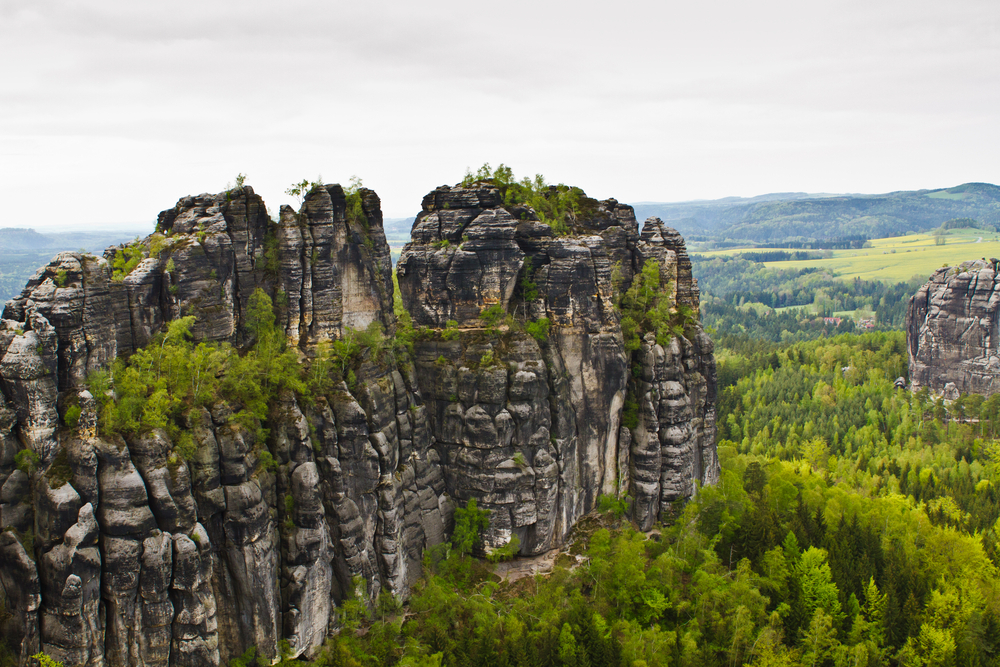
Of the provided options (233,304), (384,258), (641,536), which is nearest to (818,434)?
(641,536)

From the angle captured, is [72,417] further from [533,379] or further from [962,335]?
[962,335]

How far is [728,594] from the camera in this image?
48.1 metres

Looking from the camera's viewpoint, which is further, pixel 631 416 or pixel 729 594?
pixel 631 416

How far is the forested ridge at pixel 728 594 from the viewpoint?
1702 inches

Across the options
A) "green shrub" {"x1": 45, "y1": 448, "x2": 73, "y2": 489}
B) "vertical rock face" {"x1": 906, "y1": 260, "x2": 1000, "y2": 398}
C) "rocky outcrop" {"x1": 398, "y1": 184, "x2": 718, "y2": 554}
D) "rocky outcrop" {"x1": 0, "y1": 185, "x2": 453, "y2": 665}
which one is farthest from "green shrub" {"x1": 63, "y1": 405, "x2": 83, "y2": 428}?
"vertical rock face" {"x1": 906, "y1": 260, "x2": 1000, "y2": 398}

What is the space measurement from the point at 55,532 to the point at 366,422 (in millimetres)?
18079

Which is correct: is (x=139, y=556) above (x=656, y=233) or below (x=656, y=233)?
below

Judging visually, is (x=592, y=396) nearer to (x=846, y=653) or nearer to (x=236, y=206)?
(x=846, y=653)

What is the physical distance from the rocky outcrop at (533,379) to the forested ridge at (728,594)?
285 cm

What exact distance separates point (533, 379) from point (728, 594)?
21.1 meters

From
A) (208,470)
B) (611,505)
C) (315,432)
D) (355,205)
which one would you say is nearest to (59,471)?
(208,470)

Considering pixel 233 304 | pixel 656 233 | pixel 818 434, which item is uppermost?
pixel 656 233

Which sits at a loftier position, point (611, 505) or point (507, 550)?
point (611, 505)

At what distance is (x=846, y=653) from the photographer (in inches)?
1807
